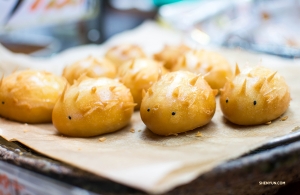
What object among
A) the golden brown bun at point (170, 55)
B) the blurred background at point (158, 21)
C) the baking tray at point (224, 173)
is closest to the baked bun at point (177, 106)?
the baking tray at point (224, 173)

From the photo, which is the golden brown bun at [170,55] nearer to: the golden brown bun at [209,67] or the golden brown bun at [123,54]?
the golden brown bun at [123,54]

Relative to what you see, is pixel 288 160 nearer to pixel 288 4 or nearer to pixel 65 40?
pixel 65 40

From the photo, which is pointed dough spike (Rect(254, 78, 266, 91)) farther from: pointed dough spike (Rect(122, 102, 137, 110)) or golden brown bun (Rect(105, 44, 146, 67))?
golden brown bun (Rect(105, 44, 146, 67))

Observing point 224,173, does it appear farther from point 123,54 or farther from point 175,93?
point 123,54

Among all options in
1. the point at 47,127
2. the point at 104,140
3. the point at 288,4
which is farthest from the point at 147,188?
the point at 288,4

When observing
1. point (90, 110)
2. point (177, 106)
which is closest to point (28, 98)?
point (90, 110)

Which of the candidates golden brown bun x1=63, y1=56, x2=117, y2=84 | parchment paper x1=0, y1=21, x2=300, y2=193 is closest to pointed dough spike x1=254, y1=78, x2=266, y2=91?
parchment paper x1=0, y1=21, x2=300, y2=193
